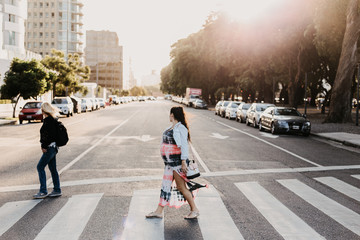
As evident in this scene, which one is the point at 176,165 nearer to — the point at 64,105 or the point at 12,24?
the point at 64,105

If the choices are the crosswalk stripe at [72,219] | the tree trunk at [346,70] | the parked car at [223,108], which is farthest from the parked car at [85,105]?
the crosswalk stripe at [72,219]

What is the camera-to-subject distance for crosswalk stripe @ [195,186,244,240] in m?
5.18

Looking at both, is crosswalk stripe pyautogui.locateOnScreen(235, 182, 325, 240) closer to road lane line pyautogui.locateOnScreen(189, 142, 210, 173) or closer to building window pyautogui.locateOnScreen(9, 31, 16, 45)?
road lane line pyautogui.locateOnScreen(189, 142, 210, 173)

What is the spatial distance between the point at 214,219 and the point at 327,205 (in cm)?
218

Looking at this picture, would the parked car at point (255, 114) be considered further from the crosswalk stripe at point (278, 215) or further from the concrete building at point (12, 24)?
the concrete building at point (12, 24)

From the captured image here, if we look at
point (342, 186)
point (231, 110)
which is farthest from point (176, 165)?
point (231, 110)

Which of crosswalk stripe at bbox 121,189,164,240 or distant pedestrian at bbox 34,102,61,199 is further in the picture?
distant pedestrian at bbox 34,102,61,199

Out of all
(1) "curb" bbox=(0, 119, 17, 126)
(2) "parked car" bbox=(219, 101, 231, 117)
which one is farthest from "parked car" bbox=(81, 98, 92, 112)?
(1) "curb" bbox=(0, 119, 17, 126)

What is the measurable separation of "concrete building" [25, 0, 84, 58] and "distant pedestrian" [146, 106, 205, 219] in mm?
119976

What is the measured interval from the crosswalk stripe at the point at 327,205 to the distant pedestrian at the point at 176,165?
211 centimetres

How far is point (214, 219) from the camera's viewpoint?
19.2 feet

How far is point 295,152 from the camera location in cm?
1385

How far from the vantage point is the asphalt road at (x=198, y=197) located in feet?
17.6

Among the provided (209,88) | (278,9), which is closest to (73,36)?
(209,88)
